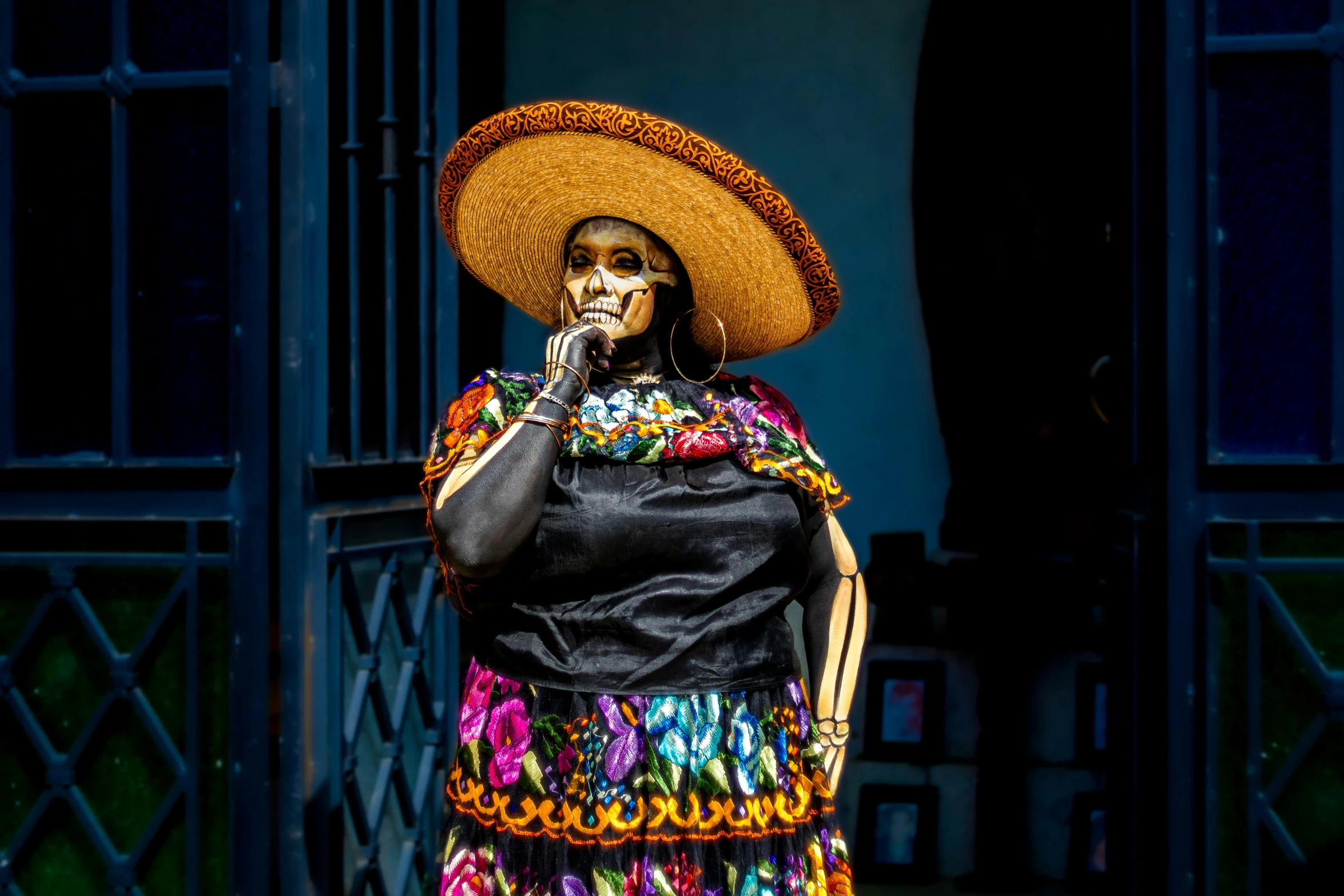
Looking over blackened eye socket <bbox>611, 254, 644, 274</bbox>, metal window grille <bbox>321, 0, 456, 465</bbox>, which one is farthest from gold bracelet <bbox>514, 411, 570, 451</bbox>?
metal window grille <bbox>321, 0, 456, 465</bbox>

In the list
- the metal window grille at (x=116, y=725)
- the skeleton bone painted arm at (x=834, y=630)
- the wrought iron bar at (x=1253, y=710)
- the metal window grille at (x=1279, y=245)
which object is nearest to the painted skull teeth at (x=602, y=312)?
the skeleton bone painted arm at (x=834, y=630)

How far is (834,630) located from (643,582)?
0.44 meters

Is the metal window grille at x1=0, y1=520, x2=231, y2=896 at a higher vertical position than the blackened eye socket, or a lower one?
lower

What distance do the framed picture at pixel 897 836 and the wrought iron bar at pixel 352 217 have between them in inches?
83.6

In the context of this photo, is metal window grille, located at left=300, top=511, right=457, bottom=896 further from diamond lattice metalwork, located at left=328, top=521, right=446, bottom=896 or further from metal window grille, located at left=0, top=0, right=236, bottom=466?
metal window grille, located at left=0, top=0, right=236, bottom=466

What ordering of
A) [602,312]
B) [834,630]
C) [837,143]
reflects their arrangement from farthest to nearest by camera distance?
1. [837,143]
2. [834,630]
3. [602,312]

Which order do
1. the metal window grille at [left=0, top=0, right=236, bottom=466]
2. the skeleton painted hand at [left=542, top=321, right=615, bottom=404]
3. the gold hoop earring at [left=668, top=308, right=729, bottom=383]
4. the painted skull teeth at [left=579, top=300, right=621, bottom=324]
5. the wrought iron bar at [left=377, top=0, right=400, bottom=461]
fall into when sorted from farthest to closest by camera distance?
the wrought iron bar at [left=377, top=0, right=400, bottom=461]
the metal window grille at [left=0, top=0, right=236, bottom=466]
the gold hoop earring at [left=668, top=308, right=729, bottom=383]
the painted skull teeth at [left=579, top=300, right=621, bottom=324]
the skeleton painted hand at [left=542, top=321, right=615, bottom=404]

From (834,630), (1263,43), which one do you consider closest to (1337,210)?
(1263,43)

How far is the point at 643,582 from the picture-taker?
7.04ft

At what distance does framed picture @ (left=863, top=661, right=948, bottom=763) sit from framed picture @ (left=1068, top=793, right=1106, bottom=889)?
47 cm

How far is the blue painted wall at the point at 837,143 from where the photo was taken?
413cm

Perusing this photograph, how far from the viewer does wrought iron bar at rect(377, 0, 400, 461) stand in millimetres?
3135

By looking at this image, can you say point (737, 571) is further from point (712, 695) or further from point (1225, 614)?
point (1225, 614)

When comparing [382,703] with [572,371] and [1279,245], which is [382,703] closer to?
[572,371]
